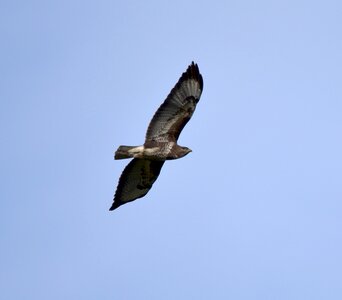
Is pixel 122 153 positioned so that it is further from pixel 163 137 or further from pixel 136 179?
pixel 136 179

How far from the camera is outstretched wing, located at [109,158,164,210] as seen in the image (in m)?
26.1

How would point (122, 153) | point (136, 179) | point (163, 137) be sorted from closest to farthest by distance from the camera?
1. point (122, 153)
2. point (163, 137)
3. point (136, 179)

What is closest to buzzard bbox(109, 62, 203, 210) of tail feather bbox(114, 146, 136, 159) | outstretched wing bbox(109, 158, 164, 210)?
outstretched wing bbox(109, 158, 164, 210)

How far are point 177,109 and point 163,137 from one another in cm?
75

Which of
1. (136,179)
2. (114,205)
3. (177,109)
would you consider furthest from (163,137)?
(114,205)

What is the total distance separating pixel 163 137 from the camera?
84.5ft

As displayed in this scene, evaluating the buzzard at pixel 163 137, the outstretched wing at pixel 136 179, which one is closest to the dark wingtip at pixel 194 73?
the buzzard at pixel 163 137

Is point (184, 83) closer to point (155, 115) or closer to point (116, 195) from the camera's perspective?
point (155, 115)

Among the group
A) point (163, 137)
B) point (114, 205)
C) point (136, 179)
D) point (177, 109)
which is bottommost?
point (114, 205)

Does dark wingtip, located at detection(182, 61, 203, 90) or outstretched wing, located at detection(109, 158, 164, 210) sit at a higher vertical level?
dark wingtip, located at detection(182, 61, 203, 90)

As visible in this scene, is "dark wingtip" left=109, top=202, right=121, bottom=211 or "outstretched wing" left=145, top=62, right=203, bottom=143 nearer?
"outstretched wing" left=145, top=62, right=203, bottom=143

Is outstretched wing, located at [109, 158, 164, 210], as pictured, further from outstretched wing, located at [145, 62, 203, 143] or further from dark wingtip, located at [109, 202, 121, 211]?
outstretched wing, located at [145, 62, 203, 143]

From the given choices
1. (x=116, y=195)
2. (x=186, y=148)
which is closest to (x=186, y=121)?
(x=186, y=148)

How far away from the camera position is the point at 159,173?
26297 mm
